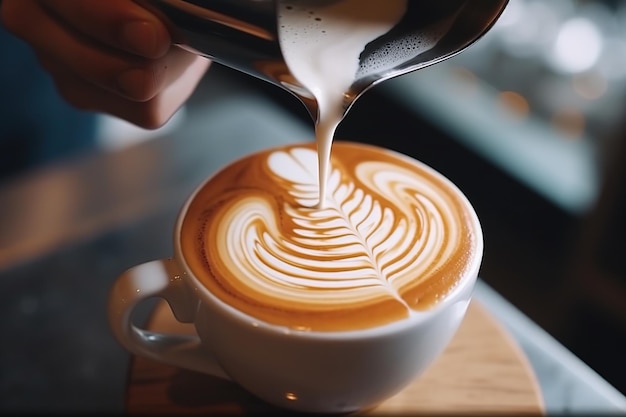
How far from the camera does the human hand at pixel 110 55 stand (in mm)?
573

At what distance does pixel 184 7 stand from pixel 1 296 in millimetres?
435

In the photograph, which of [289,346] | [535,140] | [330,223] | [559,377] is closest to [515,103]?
[535,140]

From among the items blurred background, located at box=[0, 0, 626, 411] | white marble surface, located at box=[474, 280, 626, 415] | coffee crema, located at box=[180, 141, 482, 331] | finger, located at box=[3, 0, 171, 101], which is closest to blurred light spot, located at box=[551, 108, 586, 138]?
blurred background, located at box=[0, 0, 626, 411]

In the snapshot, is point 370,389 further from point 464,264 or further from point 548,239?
point 548,239

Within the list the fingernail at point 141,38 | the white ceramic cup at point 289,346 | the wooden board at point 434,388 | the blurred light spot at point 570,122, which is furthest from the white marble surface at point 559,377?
the blurred light spot at point 570,122

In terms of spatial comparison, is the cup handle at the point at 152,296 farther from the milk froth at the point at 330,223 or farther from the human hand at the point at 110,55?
the human hand at the point at 110,55

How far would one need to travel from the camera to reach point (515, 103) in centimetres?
163

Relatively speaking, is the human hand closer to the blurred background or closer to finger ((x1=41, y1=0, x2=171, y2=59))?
finger ((x1=41, y1=0, x2=171, y2=59))

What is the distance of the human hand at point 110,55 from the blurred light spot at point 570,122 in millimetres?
1012

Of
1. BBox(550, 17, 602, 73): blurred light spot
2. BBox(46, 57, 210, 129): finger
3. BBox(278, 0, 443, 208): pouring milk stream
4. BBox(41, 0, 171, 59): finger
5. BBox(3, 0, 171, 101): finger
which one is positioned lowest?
BBox(550, 17, 602, 73): blurred light spot

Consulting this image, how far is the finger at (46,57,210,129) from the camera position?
71 centimetres

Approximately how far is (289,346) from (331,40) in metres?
0.22

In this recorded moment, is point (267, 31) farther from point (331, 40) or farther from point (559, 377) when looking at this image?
point (559, 377)

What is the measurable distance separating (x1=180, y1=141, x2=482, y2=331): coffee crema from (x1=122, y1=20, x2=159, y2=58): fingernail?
126 millimetres
